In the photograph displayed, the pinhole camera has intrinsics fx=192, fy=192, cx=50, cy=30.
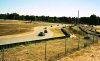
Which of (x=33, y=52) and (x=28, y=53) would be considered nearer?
(x=28, y=53)

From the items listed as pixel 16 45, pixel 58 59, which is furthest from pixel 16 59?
pixel 16 45

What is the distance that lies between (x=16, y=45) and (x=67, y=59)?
1337 cm

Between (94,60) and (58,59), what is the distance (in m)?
4.19

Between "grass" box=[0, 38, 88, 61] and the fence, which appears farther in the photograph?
"grass" box=[0, 38, 88, 61]

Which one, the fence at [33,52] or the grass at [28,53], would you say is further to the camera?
the grass at [28,53]

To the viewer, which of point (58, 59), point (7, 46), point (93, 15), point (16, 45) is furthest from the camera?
point (93, 15)

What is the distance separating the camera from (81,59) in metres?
21.8

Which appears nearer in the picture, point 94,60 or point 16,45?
point 94,60

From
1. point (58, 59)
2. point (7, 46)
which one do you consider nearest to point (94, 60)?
point (58, 59)

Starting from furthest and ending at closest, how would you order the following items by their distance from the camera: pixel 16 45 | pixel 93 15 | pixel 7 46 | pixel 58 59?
pixel 93 15
pixel 16 45
pixel 7 46
pixel 58 59

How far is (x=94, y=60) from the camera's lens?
21766mm

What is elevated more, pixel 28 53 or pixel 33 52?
pixel 28 53

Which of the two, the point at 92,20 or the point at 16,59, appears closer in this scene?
the point at 16,59

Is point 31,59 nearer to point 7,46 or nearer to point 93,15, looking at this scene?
point 7,46
